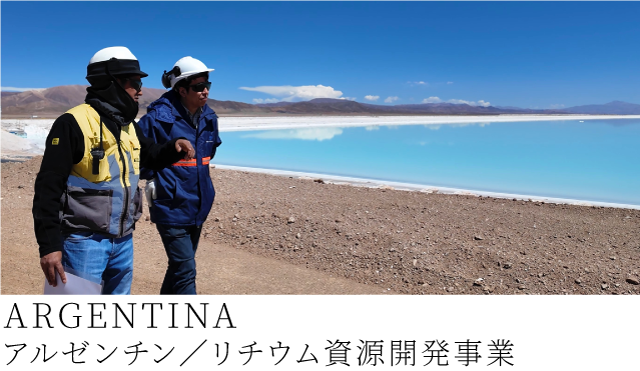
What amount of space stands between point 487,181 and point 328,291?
523 inches

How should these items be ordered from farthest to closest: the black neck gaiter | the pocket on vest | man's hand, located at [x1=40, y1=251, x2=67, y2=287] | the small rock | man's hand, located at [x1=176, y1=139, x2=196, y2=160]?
the small rock → man's hand, located at [x1=176, y1=139, x2=196, y2=160] → the black neck gaiter → the pocket on vest → man's hand, located at [x1=40, y1=251, x2=67, y2=287]

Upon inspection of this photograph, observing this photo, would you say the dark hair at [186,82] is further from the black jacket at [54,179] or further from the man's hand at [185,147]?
the black jacket at [54,179]

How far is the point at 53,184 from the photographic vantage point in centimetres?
226

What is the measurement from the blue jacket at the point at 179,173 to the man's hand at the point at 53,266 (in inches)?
37.0

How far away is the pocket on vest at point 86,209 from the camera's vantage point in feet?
7.82

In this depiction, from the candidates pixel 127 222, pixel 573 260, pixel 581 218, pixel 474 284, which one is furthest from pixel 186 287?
pixel 581 218

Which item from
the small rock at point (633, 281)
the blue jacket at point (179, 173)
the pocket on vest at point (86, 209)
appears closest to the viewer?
the pocket on vest at point (86, 209)

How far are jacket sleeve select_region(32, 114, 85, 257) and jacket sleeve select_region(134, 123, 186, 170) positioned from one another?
64 centimetres

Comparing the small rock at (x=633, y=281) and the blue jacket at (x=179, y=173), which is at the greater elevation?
the blue jacket at (x=179, y=173)

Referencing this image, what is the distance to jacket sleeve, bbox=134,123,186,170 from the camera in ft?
9.64

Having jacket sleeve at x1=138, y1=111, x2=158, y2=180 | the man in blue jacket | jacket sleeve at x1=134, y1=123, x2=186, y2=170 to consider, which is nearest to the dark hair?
the man in blue jacket

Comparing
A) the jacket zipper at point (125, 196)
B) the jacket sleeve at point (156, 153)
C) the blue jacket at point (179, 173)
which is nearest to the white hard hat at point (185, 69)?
the blue jacket at point (179, 173)

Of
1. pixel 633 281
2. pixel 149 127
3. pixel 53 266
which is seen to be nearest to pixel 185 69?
pixel 149 127

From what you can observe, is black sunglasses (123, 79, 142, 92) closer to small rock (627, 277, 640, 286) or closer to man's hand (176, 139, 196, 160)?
man's hand (176, 139, 196, 160)
